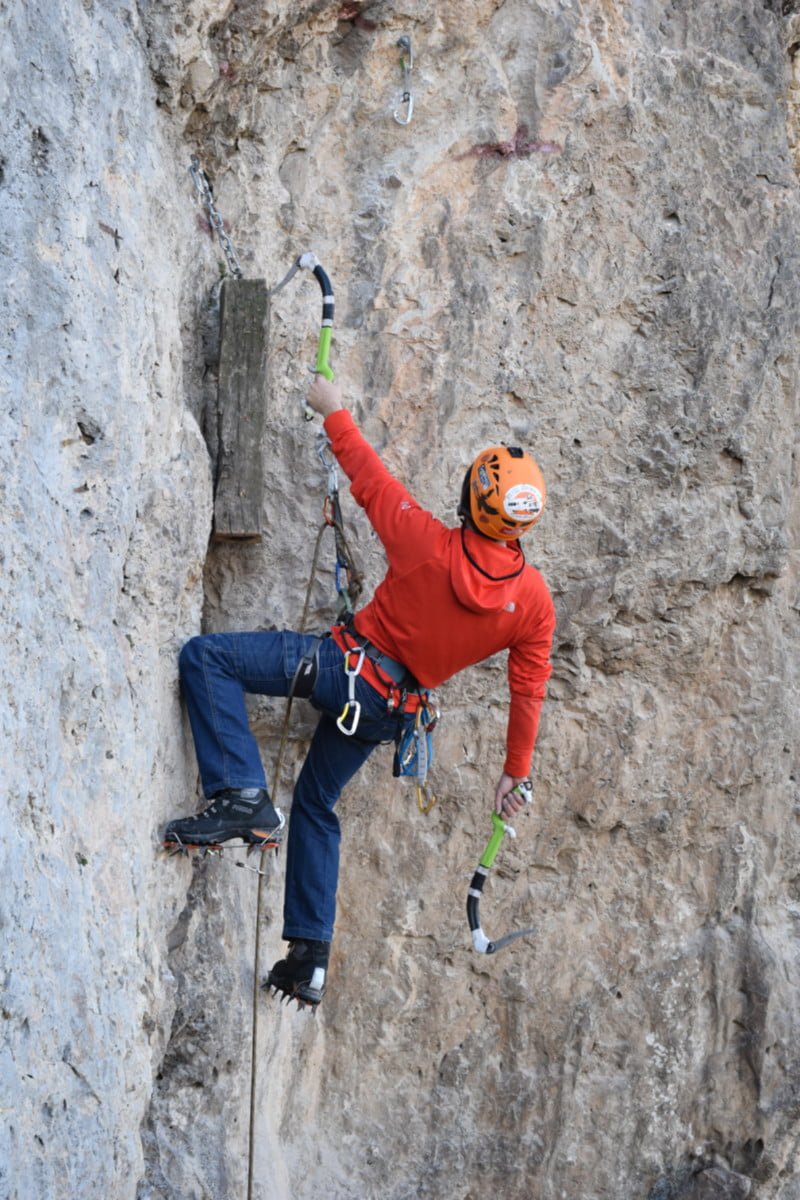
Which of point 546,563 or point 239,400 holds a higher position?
point 239,400

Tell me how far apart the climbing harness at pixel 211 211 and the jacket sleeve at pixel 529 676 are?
166 cm

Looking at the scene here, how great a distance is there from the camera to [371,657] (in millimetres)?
4758

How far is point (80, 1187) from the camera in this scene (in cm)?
378

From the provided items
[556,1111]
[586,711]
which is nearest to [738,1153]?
[556,1111]

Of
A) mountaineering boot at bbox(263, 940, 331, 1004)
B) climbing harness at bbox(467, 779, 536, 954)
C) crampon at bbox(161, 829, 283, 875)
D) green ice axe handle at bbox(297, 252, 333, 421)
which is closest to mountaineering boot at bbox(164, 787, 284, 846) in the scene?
crampon at bbox(161, 829, 283, 875)

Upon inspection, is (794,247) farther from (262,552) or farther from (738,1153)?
(738,1153)

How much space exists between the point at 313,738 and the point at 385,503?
994 millimetres

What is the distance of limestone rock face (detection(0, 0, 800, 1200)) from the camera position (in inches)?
208

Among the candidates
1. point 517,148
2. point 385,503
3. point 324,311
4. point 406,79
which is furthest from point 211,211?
point 385,503

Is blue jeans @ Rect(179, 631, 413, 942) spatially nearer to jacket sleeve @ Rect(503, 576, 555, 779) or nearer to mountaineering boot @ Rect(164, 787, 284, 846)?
mountaineering boot @ Rect(164, 787, 284, 846)

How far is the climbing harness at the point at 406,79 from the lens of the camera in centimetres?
541

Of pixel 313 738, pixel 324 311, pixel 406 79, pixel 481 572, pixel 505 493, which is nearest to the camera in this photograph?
pixel 505 493

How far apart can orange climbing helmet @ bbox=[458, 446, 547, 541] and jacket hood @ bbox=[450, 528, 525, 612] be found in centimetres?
6

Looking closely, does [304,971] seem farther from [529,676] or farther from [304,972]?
[529,676]
